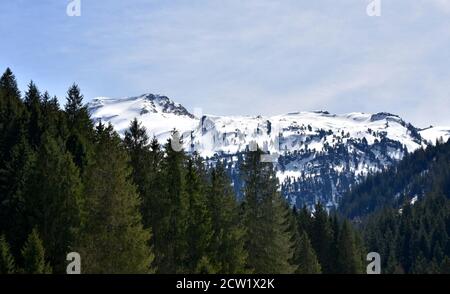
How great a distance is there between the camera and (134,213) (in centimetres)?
3444

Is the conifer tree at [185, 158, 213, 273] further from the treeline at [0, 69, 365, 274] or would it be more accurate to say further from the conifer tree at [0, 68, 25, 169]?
the conifer tree at [0, 68, 25, 169]

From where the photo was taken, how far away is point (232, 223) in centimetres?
4831

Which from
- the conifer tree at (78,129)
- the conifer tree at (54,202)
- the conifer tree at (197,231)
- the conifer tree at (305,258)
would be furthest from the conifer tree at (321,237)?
the conifer tree at (54,202)

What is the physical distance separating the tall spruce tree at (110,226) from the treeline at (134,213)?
51mm

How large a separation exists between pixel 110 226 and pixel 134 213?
1.82m

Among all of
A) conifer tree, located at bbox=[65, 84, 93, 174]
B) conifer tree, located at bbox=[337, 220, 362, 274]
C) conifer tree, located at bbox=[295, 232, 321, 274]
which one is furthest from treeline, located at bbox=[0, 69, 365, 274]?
conifer tree, located at bbox=[337, 220, 362, 274]

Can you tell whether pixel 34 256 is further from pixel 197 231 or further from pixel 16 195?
pixel 197 231

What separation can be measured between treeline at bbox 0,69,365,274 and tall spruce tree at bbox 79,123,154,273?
0.17 ft

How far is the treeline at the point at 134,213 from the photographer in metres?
33.0

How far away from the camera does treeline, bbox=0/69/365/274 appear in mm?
33031

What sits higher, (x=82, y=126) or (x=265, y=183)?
(x=82, y=126)

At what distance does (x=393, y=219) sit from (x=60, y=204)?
169 metres
